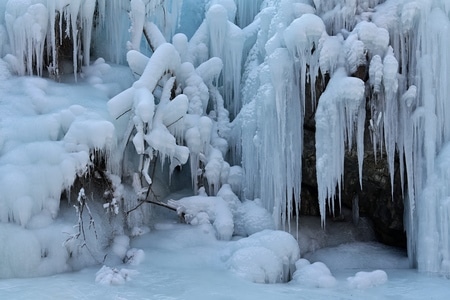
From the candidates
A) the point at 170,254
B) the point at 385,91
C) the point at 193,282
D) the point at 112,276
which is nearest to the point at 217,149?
the point at 170,254

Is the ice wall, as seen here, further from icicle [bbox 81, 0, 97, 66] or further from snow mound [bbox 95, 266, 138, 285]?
snow mound [bbox 95, 266, 138, 285]

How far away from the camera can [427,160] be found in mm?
6465

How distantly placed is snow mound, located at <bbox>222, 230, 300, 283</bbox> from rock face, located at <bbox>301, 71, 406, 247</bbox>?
142 centimetres

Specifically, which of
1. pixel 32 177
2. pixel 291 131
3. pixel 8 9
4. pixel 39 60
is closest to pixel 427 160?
pixel 291 131

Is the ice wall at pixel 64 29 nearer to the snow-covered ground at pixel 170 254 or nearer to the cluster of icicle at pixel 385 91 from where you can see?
the snow-covered ground at pixel 170 254

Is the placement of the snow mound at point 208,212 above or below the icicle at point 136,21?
below

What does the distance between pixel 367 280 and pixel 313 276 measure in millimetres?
554

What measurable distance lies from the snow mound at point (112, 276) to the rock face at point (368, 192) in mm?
3003

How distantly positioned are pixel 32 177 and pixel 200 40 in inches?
151

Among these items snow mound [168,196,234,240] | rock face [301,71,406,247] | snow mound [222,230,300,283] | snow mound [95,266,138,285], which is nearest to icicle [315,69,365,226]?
rock face [301,71,406,247]

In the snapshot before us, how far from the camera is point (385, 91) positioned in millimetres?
6410

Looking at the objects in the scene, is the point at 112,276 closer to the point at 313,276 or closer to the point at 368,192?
the point at 313,276

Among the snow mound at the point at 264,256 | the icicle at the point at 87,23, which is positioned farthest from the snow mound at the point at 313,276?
the icicle at the point at 87,23

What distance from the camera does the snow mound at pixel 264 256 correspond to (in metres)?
6.05
